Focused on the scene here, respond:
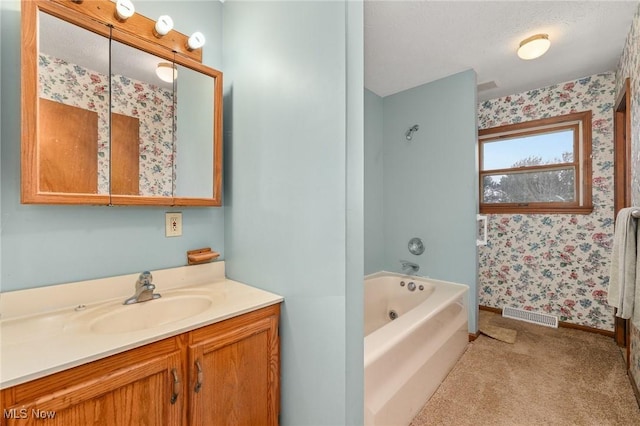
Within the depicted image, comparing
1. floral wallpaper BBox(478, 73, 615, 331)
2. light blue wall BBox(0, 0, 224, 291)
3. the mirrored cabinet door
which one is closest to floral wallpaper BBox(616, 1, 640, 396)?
floral wallpaper BBox(478, 73, 615, 331)

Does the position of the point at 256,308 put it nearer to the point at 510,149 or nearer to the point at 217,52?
the point at 217,52

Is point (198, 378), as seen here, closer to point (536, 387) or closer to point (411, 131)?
point (536, 387)

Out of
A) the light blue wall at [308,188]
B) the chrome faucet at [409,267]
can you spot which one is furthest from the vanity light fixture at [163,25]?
the chrome faucet at [409,267]

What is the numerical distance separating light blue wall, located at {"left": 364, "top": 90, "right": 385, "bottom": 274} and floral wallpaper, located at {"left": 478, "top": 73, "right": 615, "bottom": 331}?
4.25ft

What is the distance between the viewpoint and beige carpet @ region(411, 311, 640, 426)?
150 cm

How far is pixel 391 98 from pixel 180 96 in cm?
230

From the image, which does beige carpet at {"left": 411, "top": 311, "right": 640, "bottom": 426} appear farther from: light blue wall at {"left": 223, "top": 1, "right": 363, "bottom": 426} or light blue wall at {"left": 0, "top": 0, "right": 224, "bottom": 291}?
light blue wall at {"left": 0, "top": 0, "right": 224, "bottom": 291}

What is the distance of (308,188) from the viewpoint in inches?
43.3

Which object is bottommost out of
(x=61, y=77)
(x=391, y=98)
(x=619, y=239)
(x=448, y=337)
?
(x=448, y=337)

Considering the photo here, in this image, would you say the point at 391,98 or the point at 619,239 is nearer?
the point at 619,239

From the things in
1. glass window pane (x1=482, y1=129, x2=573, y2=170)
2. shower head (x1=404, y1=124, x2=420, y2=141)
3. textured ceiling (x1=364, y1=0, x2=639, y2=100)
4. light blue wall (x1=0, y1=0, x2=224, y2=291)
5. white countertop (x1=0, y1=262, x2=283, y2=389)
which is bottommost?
white countertop (x1=0, y1=262, x2=283, y2=389)

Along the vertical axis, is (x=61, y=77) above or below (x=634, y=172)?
above

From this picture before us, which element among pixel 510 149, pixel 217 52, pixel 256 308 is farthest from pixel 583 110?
pixel 256 308

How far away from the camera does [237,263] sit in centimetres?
148
